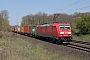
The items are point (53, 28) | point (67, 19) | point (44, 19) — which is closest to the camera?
point (53, 28)

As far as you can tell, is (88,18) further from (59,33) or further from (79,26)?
(59,33)

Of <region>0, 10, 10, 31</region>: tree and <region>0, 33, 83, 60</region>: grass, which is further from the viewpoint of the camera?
<region>0, 10, 10, 31</region>: tree

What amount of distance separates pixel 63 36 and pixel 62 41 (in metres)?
0.73

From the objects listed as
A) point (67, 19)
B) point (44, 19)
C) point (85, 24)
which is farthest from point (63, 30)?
point (44, 19)

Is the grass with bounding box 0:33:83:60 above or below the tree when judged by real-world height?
below

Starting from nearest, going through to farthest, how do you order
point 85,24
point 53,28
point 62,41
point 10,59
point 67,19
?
1. point 10,59
2. point 62,41
3. point 53,28
4. point 85,24
5. point 67,19

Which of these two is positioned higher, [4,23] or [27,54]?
[4,23]

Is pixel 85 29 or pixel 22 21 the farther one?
pixel 22 21

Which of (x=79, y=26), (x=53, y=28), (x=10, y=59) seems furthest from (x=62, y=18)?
(x=10, y=59)

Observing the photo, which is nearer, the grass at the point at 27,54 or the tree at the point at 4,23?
the grass at the point at 27,54

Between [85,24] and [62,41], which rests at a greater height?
[85,24]

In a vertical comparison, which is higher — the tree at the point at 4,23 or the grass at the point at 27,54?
the tree at the point at 4,23

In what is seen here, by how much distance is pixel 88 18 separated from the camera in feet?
131

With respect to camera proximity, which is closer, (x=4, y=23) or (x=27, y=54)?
(x=27, y=54)
